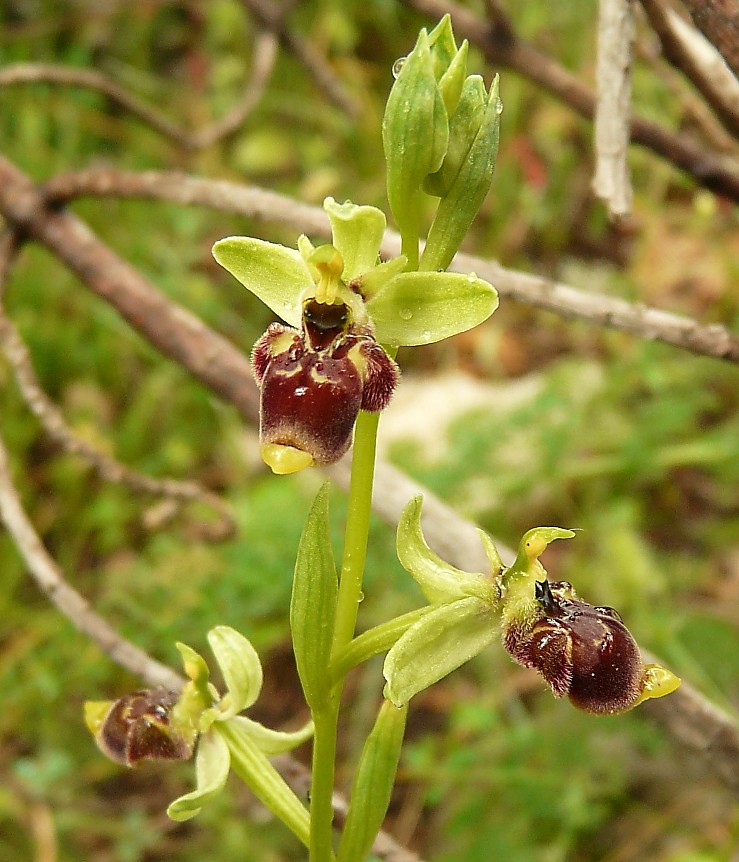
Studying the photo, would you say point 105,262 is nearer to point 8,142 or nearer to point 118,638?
point 118,638

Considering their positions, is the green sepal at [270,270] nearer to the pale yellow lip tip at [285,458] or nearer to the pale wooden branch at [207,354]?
the pale yellow lip tip at [285,458]

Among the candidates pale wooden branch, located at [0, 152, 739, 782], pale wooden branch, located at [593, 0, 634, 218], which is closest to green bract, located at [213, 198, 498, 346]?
pale wooden branch, located at [593, 0, 634, 218]

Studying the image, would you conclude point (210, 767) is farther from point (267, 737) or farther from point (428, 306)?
point (428, 306)

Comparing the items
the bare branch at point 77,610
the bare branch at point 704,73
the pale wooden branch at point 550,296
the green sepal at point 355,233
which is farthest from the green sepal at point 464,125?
the bare branch at point 77,610

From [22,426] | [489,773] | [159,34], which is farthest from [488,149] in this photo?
[159,34]

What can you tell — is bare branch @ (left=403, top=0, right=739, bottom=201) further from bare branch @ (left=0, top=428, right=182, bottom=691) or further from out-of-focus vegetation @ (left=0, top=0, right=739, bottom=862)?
bare branch @ (left=0, top=428, right=182, bottom=691)

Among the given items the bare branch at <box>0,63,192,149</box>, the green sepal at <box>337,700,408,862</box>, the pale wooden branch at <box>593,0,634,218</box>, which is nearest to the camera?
the green sepal at <box>337,700,408,862</box>

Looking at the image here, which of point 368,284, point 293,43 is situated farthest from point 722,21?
point 293,43
